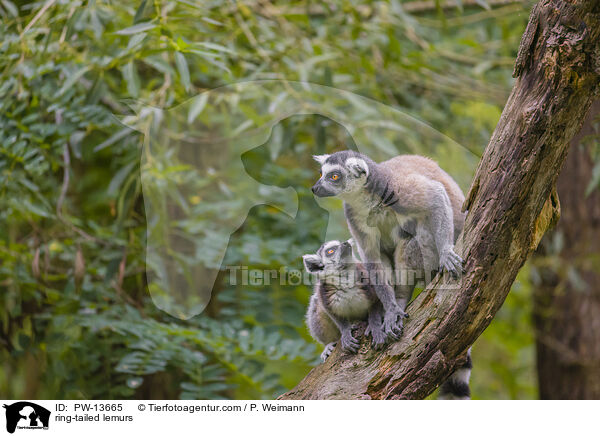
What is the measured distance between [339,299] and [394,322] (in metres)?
0.18

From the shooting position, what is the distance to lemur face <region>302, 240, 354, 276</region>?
1.36 m

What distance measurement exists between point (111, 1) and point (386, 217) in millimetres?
1692

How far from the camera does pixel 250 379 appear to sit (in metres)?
2.29

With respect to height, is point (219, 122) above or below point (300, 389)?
Result: above

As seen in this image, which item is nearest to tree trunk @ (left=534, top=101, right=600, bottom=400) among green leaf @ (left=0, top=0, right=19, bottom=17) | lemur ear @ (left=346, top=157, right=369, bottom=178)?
lemur ear @ (left=346, top=157, right=369, bottom=178)

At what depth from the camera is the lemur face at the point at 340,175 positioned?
1333 millimetres

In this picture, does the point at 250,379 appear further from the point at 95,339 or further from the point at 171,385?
the point at 95,339

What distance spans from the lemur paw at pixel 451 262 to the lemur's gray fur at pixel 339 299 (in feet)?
0.74

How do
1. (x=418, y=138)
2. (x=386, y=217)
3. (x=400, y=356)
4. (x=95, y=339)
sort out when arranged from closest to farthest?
(x=386, y=217) → (x=400, y=356) → (x=418, y=138) → (x=95, y=339)

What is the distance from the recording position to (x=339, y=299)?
5.36ft

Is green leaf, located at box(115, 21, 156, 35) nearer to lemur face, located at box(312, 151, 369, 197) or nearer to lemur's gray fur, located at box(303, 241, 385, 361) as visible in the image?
lemur face, located at box(312, 151, 369, 197)
